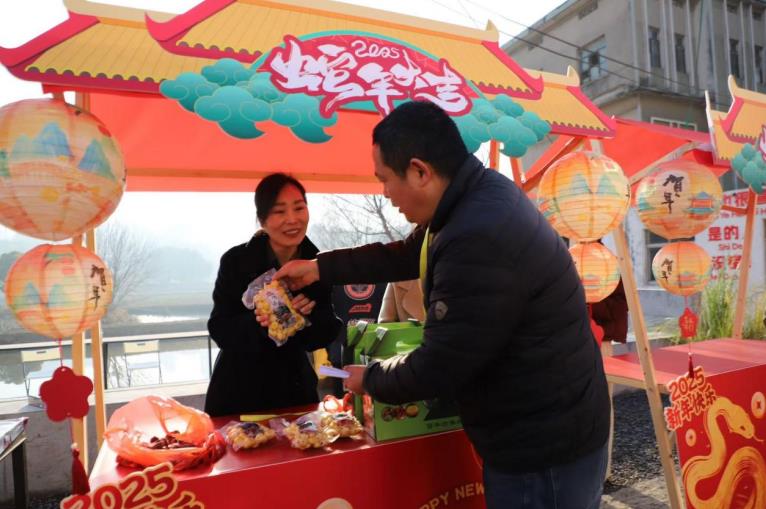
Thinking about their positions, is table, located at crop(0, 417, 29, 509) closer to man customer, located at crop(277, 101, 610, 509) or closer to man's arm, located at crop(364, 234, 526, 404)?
man customer, located at crop(277, 101, 610, 509)

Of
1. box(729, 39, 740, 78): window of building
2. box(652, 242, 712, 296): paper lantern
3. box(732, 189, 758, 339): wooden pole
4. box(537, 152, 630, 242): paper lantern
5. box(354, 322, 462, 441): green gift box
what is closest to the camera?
box(354, 322, 462, 441): green gift box

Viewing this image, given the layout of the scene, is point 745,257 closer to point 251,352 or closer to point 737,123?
point 737,123

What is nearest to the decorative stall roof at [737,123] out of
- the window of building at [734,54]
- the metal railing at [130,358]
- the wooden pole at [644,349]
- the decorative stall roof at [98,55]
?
the wooden pole at [644,349]

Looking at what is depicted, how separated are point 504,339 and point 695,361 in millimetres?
2668

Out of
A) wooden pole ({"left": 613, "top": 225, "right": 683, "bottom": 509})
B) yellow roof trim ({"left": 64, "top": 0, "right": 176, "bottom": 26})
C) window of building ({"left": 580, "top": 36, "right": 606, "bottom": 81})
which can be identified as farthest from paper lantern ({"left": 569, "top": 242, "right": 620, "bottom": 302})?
window of building ({"left": 580, "top": 36, "right": 606, "bottom": 81})

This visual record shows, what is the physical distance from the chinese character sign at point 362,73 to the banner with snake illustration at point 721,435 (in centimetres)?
191

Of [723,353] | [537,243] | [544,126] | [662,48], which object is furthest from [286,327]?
[662,48]

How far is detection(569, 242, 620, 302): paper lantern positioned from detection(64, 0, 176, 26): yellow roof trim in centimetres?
240

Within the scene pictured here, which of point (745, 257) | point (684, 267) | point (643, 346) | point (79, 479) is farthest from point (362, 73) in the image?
point (745, 257)

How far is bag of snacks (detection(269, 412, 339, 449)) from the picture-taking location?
1.59 metres

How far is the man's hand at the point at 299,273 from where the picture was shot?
1907 mm

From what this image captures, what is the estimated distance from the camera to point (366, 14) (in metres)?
2.08

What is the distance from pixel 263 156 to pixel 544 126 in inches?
71.0

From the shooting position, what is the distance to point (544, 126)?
229 cm
